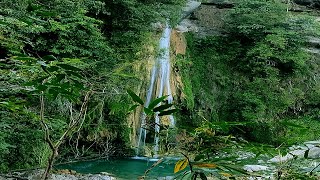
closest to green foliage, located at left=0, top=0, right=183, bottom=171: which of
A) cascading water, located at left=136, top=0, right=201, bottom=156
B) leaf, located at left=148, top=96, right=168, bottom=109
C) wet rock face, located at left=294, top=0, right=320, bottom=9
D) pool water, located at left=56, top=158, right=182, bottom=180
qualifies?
pool water, located at left=56, top=158, right=182, bottom=180

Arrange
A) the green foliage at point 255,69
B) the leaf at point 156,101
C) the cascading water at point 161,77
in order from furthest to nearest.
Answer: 1. the green foliage at point 255,69
2. the cascading water at point 161,77
3. the leaf at point 156,101

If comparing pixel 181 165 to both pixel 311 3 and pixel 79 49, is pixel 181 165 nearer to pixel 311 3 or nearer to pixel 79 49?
pixel 79 49

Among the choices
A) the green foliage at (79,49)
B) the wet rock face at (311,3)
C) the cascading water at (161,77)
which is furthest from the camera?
the wet rock face at (311,3)

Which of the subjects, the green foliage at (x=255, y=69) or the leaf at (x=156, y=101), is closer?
the leaf at (x=156, y=101)

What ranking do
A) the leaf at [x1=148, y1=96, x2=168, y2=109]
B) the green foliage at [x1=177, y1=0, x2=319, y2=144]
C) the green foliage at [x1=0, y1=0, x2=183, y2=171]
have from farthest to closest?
the green foliage at [x1=177, y1=0, x2=319, y2=144]
the green foliage at [x1=0, y1=0, x2=183, y2=171]
the leaf at [x1=148, y1=96, x2=168, y2=109]

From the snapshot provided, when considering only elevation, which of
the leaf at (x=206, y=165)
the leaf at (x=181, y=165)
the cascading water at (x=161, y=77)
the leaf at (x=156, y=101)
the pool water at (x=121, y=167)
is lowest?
the pool water at (x=121, y=167)

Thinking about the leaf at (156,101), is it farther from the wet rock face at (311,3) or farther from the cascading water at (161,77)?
the wet rock face at (311,3)

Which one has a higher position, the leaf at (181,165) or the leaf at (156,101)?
the leaf at (156,101)

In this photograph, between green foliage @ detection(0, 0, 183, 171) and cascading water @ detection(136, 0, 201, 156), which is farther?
cascading water @ detection(136, 0, 201, 156)

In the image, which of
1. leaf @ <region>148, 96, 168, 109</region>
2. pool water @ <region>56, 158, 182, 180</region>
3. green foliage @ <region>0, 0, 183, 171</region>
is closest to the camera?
leaf @ <region>148, 96, 168, 109</region>

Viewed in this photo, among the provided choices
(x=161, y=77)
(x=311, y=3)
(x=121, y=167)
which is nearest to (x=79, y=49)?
(x=121, y=167)

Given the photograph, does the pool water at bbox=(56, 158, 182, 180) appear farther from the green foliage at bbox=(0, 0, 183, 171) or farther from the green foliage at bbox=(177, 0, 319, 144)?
the green foliage at bbox=(177, 0, 319, 144)

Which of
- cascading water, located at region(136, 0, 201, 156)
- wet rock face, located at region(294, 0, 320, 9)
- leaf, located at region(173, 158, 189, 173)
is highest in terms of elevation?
wet rock face, located at region(294, 0, 320, 9)

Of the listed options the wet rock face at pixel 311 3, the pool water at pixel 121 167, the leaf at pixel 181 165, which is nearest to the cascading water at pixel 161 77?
the pool water at pixel 121 167
